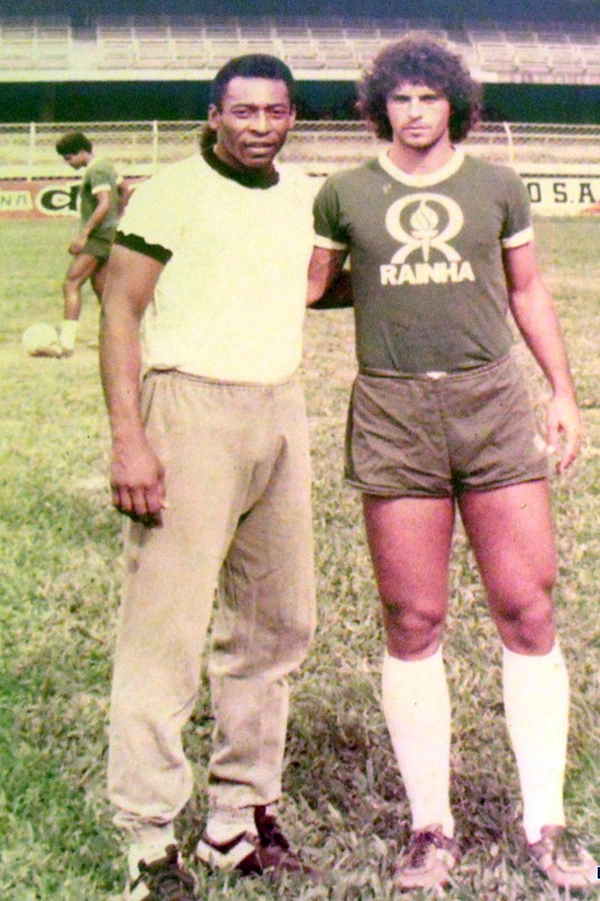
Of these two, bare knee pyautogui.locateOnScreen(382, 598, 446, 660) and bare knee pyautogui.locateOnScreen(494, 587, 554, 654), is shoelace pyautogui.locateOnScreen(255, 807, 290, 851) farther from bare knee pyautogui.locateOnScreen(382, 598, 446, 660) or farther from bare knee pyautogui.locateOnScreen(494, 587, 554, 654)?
bare knee pyautogui.locateOnScreen(494, 587, 554, 654)

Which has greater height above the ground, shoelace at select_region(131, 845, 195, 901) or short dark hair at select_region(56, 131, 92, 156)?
short dark hair at select_region(56, 131, 92, 156)

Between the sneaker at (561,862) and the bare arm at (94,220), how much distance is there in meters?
Result: 7.19

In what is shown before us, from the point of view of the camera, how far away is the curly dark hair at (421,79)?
90.9 inches

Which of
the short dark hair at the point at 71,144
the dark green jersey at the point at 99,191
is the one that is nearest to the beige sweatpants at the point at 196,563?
the dark green jersey at the point at 99,191

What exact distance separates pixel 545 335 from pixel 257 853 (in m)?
1.27

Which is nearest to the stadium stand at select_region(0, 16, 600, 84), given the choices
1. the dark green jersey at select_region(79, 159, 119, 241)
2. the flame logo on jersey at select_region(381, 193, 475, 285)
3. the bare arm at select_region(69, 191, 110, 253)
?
the dark green jersey at select_region(79, 159, 119, 241)

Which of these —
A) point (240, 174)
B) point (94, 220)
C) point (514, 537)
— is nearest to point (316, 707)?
point (514, 537)

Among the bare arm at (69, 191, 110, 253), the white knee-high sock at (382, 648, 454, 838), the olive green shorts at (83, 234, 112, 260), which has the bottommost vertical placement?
the white knee-high sock at (382, 648, 454, 838)

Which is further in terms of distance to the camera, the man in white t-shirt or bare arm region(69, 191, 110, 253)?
bare arm region(69, 191, 110, 253)

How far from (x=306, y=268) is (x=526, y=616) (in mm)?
843

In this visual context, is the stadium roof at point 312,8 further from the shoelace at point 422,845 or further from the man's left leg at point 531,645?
the shoelace at point 422,845

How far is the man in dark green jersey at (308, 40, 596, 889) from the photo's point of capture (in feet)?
7.43

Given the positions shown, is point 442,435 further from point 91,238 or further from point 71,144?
point 71,144

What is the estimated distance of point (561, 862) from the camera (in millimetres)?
2346
